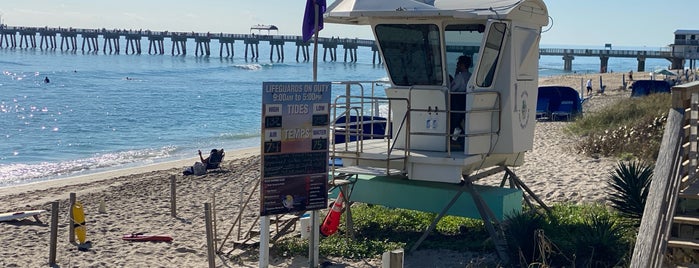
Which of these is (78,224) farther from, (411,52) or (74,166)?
(74,166)

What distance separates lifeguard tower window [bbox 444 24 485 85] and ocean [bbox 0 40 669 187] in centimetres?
1571

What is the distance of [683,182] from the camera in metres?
8.17

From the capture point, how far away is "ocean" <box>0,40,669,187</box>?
28.7m

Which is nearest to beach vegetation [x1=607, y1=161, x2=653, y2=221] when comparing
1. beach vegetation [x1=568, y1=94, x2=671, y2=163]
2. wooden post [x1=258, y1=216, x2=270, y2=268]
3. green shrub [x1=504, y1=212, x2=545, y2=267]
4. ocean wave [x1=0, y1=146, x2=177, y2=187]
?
green shrub [x1=504, y1=212, x2=545, y2=267]

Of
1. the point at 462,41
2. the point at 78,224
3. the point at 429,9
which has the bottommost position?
the point at 78,224

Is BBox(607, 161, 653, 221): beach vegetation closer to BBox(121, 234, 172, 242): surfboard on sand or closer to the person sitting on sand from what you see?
BBox(121, 234, 172, 242): surfboard on sand

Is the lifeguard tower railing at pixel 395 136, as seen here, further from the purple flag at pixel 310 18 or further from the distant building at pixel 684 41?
the distant building at pixel 684 41

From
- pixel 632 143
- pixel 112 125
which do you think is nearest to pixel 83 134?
pixel 112 125

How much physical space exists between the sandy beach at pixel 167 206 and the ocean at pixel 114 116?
4465 millimetres

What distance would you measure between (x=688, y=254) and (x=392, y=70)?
185 inches

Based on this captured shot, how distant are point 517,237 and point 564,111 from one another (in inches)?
858

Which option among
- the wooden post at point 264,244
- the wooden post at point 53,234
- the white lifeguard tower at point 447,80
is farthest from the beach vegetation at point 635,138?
the wooden post at point 53,234

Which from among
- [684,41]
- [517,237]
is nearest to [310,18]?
[517,237]

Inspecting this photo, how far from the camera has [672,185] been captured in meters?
7.17
